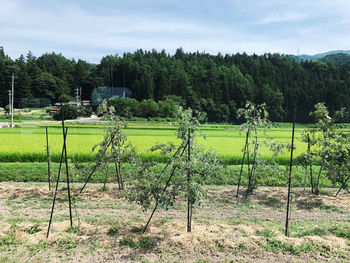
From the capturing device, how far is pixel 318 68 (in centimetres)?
9844

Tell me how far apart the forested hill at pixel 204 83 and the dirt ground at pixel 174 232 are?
59.2 meters

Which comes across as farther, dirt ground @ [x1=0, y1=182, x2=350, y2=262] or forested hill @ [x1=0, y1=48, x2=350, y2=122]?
forested hill @ [x1=0, y1=48, x2=350, y2=122]

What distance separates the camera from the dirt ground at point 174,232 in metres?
5.36

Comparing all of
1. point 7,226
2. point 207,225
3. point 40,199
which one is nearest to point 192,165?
point 207,225

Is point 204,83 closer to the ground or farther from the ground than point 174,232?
farther from the ground

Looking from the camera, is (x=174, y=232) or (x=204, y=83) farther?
(x=204, y=83)

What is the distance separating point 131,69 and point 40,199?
280ft

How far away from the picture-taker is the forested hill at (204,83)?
72750 mm

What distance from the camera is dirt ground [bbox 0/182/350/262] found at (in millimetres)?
5359

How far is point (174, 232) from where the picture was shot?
630 cm

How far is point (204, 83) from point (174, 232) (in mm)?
82619

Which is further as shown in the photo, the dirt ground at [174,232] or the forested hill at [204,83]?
the forested hill at [204,83]

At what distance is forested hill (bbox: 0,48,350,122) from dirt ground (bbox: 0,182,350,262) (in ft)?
194

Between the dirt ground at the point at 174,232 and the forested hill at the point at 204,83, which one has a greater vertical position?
the forested hill at the point at 204,83
